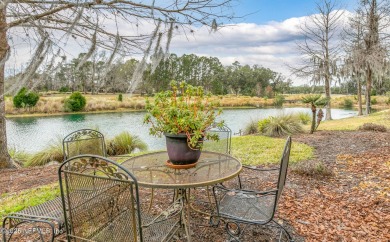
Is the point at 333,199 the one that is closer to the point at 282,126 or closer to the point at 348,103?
the point at 282,126

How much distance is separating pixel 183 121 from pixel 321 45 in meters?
13.7

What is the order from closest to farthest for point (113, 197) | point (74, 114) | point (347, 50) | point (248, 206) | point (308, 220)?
1. point (113, 197)
2. point (248, 206)
3. point (308, 220)
4. point (74, 114)
5. point (347, 50)

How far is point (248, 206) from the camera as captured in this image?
2027 mm

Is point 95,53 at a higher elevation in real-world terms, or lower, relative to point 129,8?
lower

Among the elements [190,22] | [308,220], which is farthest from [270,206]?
[190,22]

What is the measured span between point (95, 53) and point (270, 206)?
285 cm

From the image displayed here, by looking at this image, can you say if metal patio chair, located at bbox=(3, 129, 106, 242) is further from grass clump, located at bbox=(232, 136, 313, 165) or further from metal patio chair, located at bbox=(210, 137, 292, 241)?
grass clump, located at bbox=(232, 136, 313, 165)

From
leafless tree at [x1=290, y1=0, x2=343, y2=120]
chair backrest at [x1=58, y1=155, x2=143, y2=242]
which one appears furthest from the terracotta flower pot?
leafless tree at [x1=290, y1=0, x2=343, y2=120]

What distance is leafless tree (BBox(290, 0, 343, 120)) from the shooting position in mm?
12883

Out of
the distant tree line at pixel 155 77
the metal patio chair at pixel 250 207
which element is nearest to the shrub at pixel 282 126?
the distant tree line at pixel 155 77

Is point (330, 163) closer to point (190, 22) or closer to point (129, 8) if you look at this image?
point (190, 22)

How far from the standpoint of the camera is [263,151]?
5.25 metres

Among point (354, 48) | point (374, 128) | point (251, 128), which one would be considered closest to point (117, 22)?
point (251, 128)

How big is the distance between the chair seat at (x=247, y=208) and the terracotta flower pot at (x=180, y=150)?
17.1 inches
